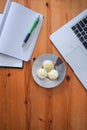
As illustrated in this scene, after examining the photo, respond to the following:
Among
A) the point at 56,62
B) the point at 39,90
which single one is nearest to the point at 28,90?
the point at 39,90

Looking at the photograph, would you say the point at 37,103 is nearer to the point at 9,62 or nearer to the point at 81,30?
the point at 9,62

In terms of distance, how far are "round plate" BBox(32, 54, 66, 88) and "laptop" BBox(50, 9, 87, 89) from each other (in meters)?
0.04

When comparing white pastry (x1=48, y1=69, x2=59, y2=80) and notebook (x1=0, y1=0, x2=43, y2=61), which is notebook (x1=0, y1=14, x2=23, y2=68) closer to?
notebook (x1=0, y1=0, x2=43, y2=61)

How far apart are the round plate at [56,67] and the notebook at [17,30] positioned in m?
0.05

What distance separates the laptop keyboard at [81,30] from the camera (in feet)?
3.38

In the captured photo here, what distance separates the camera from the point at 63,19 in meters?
1.06

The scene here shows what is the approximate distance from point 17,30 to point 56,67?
0.74 feet

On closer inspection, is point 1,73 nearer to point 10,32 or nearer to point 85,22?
point 10,32

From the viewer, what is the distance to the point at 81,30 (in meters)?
1.04

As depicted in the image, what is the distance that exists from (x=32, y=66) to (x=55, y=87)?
0.12 metres

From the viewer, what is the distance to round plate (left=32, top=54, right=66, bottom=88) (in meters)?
0.99

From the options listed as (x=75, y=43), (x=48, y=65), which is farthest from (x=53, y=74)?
(x=75, y=43)

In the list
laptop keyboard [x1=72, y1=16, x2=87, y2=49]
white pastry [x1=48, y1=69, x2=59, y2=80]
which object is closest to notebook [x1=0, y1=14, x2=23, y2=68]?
white pastry [x1=48, y1=69, x2=59, y2=80]

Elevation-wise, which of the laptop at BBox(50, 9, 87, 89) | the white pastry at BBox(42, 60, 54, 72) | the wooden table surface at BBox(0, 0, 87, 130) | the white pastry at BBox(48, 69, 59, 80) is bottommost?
the wooden table surface at BBox(0, 0, 87, 130)
